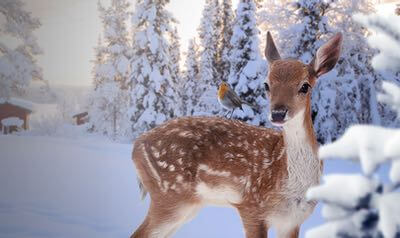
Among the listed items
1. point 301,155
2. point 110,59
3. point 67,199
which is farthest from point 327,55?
Answer: point 110,59

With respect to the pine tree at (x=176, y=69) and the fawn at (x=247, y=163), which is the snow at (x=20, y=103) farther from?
the pine tree at (x=176, y=69)

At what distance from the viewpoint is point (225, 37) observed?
1.89 meters

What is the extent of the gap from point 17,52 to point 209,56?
0.76 metres

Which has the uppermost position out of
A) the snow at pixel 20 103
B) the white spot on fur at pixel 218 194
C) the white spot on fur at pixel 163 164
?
the snow at pixel 20 103

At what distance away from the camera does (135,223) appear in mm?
1234

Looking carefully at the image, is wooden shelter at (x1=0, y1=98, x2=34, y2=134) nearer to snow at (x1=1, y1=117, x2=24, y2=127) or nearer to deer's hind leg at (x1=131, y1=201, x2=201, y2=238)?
snow at (x1=1, y1=117, x2=24, y2=127)

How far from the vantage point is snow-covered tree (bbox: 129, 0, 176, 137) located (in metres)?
1.73

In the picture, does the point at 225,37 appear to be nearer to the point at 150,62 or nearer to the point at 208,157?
the point at 150,62

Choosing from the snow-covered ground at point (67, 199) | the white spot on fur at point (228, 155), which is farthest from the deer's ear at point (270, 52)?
the snow-covered ground at point (67, 199)

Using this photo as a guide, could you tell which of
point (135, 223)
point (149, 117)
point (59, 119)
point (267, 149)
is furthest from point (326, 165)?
point (149, 117)

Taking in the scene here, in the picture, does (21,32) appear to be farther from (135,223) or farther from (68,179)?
(135,223)

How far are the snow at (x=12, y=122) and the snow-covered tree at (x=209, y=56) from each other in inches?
26.6

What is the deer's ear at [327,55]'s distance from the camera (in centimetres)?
86

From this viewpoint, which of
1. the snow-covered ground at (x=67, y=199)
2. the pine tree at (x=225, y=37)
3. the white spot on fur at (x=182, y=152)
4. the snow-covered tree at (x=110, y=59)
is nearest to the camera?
the white spot on fur at (x=182, y=152)
